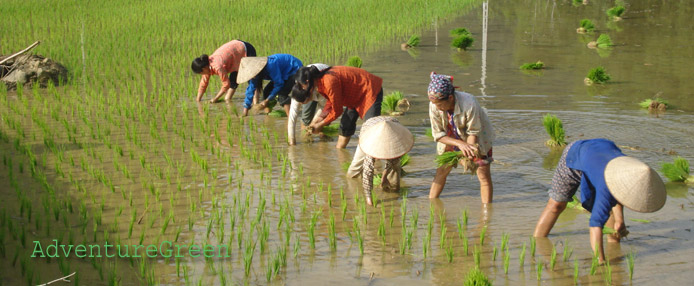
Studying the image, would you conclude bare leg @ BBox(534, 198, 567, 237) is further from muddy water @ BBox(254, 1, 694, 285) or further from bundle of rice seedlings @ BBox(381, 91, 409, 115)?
bundle of rice seedlings @ BBox(381, 91, 409, 115)

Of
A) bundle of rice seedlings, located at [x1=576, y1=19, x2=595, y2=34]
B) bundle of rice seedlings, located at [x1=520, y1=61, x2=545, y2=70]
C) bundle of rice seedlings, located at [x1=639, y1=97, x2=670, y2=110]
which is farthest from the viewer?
bundle of rice seedlings, located at [x1=576, y1=19, x2=595, y2=34]

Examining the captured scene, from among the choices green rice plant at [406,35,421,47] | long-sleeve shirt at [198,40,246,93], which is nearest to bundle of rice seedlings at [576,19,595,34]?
green rice plant at [406,35,421,47]

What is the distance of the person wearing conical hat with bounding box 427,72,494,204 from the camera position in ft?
13.3

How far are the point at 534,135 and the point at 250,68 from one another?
2.70 meters

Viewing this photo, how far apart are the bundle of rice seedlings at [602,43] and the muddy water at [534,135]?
0.81 ft

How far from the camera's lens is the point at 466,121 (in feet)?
13.8

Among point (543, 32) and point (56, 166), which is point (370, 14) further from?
point (56, 166)

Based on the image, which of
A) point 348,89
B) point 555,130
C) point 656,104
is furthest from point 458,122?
point 656,104

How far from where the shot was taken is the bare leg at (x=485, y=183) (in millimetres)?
4508

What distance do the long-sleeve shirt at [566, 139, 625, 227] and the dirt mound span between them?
6.84 meters

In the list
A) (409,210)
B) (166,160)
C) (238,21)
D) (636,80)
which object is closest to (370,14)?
(238,21)

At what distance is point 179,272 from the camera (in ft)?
12.0

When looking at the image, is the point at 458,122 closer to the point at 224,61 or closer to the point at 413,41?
the point at 224,61

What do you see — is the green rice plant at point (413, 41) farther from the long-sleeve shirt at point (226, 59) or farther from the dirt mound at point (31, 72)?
the dirt mound at point (31, 72)
